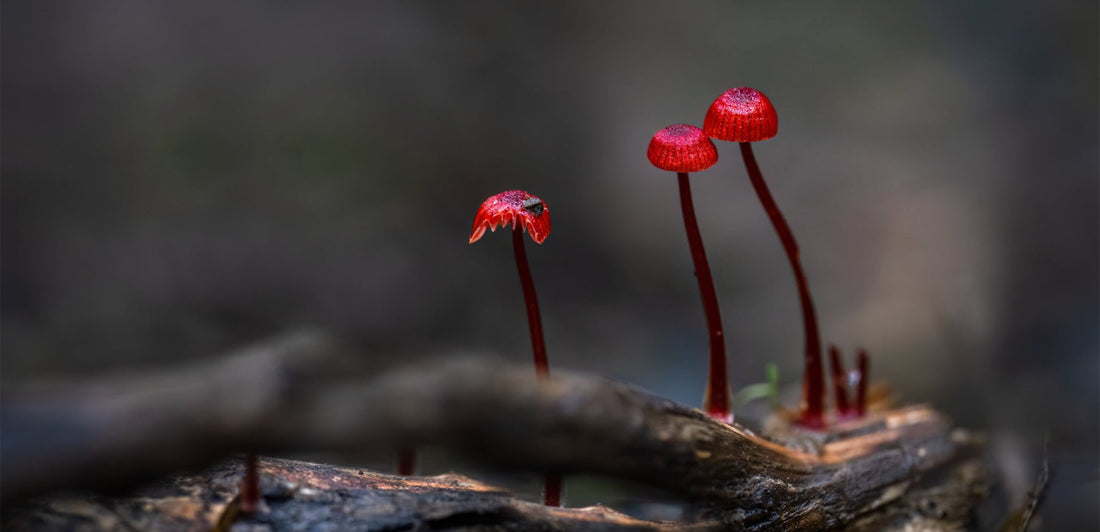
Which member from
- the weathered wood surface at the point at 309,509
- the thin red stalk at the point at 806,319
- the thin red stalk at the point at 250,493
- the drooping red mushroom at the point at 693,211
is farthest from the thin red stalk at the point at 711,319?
the thin red stalk at the point at 250,493

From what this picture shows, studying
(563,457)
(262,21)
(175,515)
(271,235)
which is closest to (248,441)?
(175,515)

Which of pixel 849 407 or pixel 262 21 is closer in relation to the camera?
pixel 849 407

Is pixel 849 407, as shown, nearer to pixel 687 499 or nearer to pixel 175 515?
pixel 687 499

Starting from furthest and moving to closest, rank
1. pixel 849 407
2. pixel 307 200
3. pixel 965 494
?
pixel 307 200, pixel 849 407, pixel 965 494

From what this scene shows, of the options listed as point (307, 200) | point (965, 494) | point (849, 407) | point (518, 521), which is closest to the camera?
point (518, 521)

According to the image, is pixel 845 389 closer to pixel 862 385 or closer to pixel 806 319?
pixel 862 385

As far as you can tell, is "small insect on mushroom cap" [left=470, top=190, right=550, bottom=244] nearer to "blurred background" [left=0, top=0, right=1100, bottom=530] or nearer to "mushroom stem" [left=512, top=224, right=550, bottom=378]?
"mushroom stem" [left=512, top=224, right=550, bottom=378]
